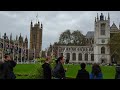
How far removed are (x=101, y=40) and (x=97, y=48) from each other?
2627 mm

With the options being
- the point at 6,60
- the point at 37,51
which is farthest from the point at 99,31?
the point at 6,60

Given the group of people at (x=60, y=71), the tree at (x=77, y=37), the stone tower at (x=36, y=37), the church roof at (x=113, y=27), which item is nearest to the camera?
the group of people at (x=60, y=71)

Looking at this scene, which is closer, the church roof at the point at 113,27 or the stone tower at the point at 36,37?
the church roof at the point at 113,27

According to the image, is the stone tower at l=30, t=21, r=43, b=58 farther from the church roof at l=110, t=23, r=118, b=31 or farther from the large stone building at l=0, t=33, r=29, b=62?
the large stone building at l=0, t=33, r=29, b=62

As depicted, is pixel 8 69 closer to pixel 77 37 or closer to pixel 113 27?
pixel 77 37

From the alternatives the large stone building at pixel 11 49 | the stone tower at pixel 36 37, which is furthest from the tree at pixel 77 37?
the large stone building at pixel 11 49

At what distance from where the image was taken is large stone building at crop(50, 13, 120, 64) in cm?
9300

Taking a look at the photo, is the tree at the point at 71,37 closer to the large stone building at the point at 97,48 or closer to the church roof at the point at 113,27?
the large stone building at the point at 97,48

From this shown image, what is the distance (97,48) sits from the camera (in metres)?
94.2

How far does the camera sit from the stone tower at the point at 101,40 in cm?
9275

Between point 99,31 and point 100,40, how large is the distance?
2796 mm

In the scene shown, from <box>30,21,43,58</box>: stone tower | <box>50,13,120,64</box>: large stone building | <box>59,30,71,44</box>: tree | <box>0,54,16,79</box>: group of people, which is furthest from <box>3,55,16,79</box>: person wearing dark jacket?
<box>30,21,43,58</box>: stone tower

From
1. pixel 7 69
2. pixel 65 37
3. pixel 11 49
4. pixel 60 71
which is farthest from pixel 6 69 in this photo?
pixel 65 37
